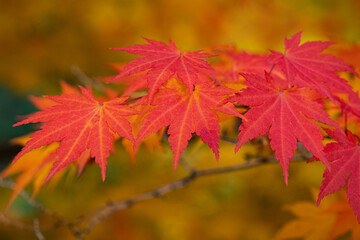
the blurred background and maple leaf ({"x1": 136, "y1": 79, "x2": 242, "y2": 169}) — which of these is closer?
maple leaf ({"x1": 136, "y1": 79, "x2": 242, "y2": 169})

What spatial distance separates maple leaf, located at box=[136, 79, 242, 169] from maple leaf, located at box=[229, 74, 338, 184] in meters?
0.03

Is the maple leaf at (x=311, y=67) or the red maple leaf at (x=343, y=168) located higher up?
the maple leaf at (x=311, y=67)

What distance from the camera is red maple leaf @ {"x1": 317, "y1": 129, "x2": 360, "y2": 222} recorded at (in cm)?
63

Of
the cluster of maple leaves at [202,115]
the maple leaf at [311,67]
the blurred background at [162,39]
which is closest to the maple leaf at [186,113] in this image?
the cluster of maple leaves at [202,115]

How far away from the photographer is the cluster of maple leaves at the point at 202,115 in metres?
0.62

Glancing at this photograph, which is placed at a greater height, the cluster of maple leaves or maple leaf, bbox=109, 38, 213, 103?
maple leaf, bbox=109, 38, 213, 103

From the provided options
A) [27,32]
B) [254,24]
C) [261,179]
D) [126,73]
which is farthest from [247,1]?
[126,73]

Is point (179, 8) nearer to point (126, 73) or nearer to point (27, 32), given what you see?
point (27, 32)

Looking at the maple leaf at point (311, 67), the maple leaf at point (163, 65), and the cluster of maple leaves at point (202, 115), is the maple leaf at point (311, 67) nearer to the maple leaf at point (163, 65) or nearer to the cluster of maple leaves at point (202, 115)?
the cluster of maple leaves at point (202, 115)

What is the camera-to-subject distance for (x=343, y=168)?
66 centimetres

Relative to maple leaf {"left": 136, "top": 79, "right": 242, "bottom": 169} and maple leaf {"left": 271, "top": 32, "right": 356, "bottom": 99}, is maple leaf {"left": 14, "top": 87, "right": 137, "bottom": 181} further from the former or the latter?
maple leaf {"left": 271, "top": 32, "right": 356, "bottom": 99}

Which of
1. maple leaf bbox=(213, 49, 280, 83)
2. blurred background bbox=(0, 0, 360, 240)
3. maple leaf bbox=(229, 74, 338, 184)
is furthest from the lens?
blurred background bbox=(0, 0, 360, 240)

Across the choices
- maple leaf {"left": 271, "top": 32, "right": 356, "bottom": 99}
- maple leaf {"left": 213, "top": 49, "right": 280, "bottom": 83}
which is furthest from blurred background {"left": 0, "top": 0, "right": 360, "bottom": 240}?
maple leaf {"left": 271, "top": 32, "right": 356, "bottom": 99}

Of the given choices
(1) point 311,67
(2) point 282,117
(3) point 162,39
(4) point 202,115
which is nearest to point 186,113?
(4) point 202,115
